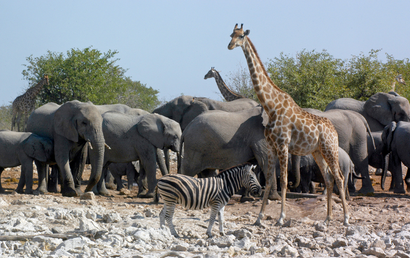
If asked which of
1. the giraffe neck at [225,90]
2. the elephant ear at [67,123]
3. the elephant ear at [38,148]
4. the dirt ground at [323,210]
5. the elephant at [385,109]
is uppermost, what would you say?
the giraffe neck at [225,90]

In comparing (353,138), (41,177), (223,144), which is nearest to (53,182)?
(41,177)

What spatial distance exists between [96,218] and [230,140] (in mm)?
3559

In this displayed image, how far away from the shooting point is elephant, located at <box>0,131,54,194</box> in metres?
10.6

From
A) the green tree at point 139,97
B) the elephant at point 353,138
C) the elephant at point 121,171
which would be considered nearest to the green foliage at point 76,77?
the green tree at point 139,97

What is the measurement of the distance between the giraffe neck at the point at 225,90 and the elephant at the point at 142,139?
688 cm

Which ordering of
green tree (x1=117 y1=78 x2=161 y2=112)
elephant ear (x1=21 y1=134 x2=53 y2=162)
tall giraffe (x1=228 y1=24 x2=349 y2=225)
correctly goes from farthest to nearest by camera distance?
Result: 1. green tree (x1=117 y1=78 x2=161 y2=112)
2. elephant ear (x1=21 y1=134 x2=53 y2=162)
3. tall giraffe (x1=228 y1=24 x2=349 y2=225)

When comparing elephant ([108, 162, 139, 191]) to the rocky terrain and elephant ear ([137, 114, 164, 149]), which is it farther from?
the rocky terrain

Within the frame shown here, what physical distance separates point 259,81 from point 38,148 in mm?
5668

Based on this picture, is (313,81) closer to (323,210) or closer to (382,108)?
(382,108)

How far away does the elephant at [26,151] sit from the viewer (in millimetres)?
10602

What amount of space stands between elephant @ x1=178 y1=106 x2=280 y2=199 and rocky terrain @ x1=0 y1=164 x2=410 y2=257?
1.46 meters

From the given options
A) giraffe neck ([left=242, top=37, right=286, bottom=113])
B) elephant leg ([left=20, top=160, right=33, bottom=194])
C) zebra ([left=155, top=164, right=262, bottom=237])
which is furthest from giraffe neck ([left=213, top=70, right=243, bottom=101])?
zebra ([left=155, top=164, right=262, bottom=237])

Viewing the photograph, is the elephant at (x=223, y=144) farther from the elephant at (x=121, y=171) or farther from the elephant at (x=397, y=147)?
the elephant at (x=121, y=171)

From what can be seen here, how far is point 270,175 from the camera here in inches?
301
